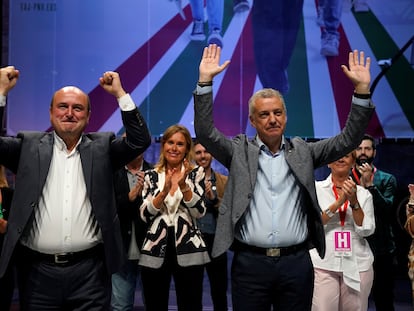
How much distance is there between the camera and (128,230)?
364 cm

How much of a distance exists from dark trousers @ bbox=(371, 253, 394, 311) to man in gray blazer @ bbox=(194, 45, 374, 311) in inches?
68.8

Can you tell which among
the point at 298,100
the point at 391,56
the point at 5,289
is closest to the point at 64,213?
the point at 5,289

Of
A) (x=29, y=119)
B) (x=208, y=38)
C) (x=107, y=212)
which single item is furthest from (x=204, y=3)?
(x=107, y=212)

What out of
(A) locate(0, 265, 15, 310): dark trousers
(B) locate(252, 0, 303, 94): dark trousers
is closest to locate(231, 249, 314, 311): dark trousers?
(A) locate(0, 265, 15, 310): dark trousers

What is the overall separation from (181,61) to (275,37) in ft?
2.90

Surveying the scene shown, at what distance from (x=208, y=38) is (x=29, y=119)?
1.80m

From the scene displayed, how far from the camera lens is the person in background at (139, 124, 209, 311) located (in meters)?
3.41

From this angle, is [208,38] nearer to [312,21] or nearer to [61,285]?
[312,21]

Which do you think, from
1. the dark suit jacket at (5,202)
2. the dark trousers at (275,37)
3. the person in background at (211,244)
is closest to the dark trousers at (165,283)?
the person in background at (211,244)

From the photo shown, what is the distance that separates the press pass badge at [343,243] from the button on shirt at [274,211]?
2.60 ft

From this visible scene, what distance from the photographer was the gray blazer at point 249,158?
247 cm

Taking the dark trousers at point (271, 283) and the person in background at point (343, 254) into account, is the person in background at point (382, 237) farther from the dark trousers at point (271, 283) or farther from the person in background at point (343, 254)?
the dark trousers at point (271, 283)

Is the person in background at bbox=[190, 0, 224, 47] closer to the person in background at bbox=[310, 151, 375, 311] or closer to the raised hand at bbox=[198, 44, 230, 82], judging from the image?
the person in background at bbox=[310, 151, 375, 311]

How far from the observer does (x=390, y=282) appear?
4.13 metres
